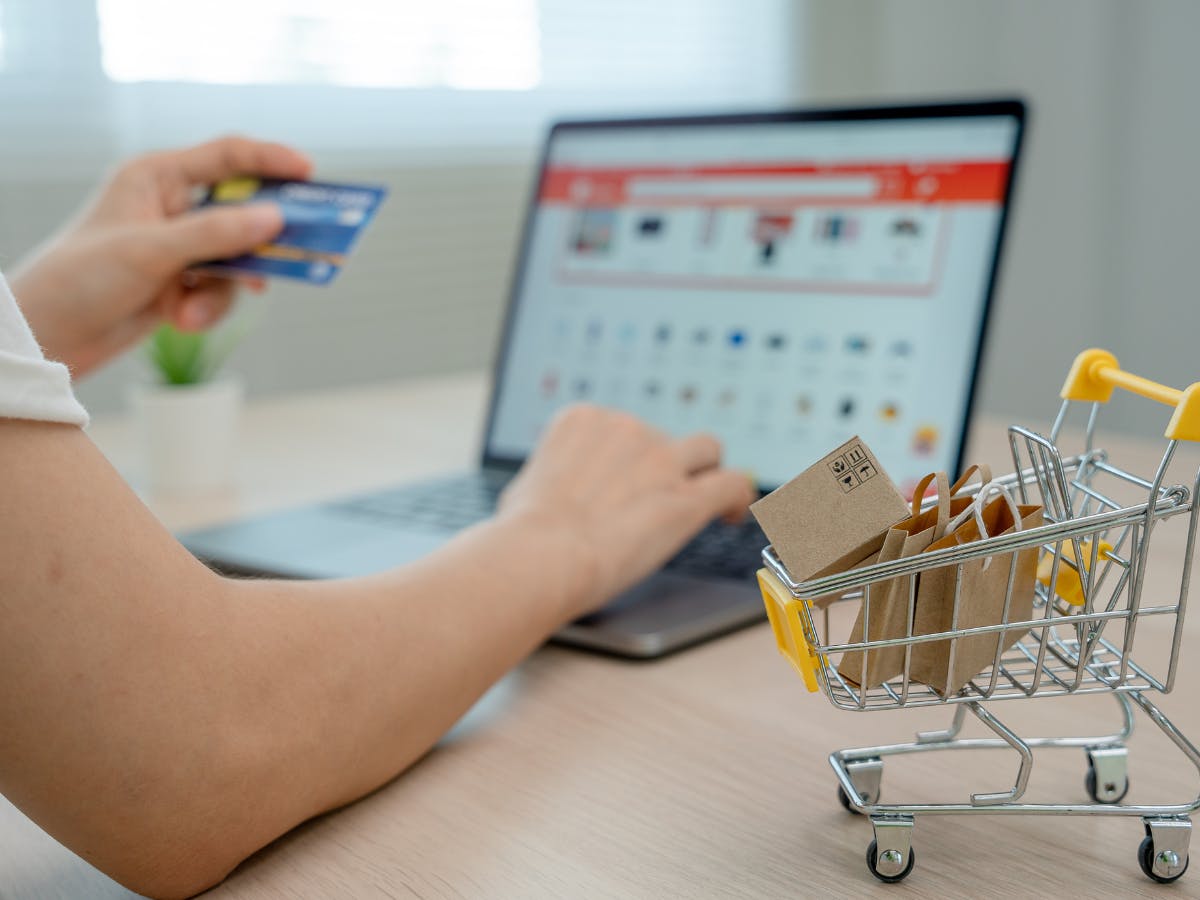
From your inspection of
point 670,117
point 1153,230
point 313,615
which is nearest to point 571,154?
point 670,117

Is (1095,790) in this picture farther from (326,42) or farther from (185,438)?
(326,42)

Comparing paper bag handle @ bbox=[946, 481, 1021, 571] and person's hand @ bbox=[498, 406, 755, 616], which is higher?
paper bag handle @ bbox=[946, 481, 1021, 571]

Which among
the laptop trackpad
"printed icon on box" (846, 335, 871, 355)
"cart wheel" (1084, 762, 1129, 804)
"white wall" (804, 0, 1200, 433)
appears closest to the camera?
"cart wheel" (1084, 762, 1129, 804)

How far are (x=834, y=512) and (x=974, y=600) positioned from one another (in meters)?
0.05

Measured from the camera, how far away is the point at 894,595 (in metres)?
0.38

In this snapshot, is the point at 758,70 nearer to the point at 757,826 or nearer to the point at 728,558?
the point at 728,558

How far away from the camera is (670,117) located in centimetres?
103

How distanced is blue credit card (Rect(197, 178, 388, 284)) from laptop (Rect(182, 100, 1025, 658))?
20 cm

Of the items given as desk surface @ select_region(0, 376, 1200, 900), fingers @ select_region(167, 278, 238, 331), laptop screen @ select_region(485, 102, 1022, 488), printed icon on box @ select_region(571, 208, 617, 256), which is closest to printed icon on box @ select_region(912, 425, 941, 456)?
laptop screen @ select_region(485, 102, 1022, 488)

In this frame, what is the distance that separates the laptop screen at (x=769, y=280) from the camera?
2.80 ft

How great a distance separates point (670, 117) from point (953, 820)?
719 mm

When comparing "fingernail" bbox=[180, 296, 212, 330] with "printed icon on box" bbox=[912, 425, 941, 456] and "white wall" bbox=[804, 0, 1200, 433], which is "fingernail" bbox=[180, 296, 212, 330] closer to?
"printed icon on box" bbox=[912, 425, 941, 456]

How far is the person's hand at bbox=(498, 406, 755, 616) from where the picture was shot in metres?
0.67

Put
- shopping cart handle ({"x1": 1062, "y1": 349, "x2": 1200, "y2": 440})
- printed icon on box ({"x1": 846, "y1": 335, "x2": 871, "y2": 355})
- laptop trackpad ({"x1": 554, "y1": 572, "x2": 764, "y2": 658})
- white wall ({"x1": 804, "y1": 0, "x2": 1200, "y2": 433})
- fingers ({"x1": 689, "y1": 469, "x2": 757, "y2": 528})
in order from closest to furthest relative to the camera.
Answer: shopping cart handle ({"x1": 1062, "y1": 349, "x2": 1200, "y2": 440})
laptop trackpad ({"x1": 554, "y1": 572, "x2": 764, "y2": 658})
fingers ({"x1": 689, "y1": 469, "x2": 757, "y2": 528})
printed icon on box ({"x1": 846, "y1": 335, "x2": 871, "y2": 355})
white wall ({"x1": 804, "y1": 0, "x2": 1200, "y2": 433})
